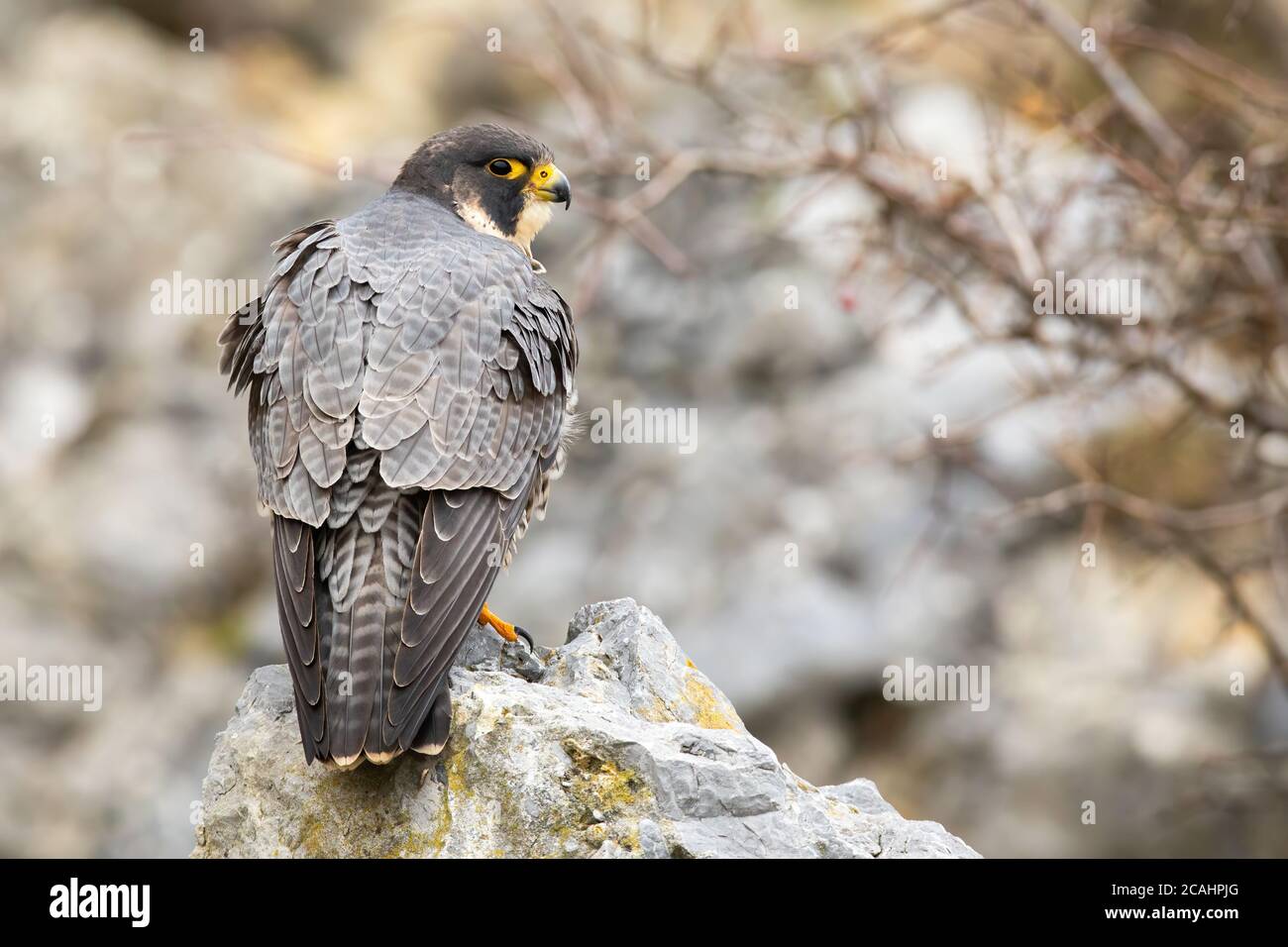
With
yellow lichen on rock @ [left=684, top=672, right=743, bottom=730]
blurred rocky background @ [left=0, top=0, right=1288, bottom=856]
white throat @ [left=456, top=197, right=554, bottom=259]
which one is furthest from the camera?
blurred rocky background @ [left=0, top=0, right=1288, bottom=856]

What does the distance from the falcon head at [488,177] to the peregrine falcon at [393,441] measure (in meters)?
0.27

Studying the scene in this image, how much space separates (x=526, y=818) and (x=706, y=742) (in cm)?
51

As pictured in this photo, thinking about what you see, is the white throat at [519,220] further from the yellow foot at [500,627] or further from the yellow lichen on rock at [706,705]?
the yellow lichen on rock at [706,705]

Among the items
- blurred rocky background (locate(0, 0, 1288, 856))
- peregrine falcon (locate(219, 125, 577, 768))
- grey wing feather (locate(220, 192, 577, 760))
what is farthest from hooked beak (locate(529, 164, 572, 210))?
blurred rocky background (locate(0, 0, 1288, 856))

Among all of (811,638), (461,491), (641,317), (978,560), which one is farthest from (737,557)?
(461,491)

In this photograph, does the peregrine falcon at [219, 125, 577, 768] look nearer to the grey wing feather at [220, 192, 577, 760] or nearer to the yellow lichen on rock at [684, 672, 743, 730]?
the grey wing feather at [220, 192, 577, 760]

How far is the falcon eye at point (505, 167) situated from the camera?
539 cm

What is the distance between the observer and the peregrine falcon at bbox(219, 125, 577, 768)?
3613mm

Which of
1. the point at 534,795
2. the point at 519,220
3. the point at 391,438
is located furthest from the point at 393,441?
the point at 519,220

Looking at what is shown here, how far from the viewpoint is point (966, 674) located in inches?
403

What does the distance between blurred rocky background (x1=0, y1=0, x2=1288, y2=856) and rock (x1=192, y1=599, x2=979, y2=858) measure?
8.87ft

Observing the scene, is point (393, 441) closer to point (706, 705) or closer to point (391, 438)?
point (391, 438)

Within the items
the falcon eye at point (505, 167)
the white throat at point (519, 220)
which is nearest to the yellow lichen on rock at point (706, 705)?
the white throat at point (519, 220)

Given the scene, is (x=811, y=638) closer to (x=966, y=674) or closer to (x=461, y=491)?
(x=966, y=674)
